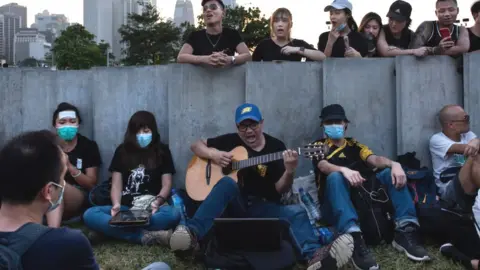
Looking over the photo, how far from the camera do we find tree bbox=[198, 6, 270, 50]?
94.2 feet

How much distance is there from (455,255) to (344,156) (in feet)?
4.53

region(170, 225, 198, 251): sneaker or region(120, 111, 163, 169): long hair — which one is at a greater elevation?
region(120, 111, 163, 169): long hair

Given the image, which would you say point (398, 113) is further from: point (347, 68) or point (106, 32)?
point (106, 32)

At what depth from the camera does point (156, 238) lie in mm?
4789

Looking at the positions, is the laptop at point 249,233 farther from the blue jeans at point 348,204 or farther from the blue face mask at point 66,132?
the blue face mask at point 66,132

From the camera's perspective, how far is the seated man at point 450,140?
17.4ft

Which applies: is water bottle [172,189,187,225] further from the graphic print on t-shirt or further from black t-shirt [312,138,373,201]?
black t-shirt [312,138,373,201]

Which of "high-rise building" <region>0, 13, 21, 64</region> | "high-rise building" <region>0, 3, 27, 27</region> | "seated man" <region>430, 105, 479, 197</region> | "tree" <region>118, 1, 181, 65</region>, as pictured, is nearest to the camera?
"seated man" <region>430, 105, 479, 197</region>

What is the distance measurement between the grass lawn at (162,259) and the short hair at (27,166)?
209 cm

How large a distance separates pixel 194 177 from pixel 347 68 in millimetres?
2075

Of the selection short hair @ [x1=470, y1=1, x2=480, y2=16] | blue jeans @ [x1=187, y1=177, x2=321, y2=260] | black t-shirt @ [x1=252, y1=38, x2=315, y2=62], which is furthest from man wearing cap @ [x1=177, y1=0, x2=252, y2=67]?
short hair @ [x1=470, y1=1, x2=480, y2=16]

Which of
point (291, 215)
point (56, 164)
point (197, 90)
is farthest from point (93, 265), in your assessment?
point (197, 90)

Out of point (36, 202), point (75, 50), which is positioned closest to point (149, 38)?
point (75, 50)

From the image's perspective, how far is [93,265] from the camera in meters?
2.36
